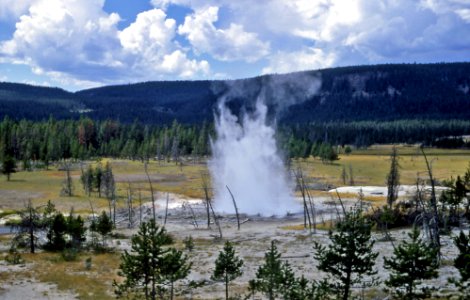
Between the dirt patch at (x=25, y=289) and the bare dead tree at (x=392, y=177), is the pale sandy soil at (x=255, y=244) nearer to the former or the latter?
the bare dead tree at (x=392, y=177)

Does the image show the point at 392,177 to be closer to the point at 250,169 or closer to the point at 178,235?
the point at 178,235

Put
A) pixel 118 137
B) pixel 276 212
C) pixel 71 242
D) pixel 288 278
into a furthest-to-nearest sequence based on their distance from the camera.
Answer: pixel 118 137 < pixel 276 212 < pixel 71 242 < pixel 288 278

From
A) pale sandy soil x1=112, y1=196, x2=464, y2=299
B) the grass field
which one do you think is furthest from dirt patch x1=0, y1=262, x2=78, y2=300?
the grass field

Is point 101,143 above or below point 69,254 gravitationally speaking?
above

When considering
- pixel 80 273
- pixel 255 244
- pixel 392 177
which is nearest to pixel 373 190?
pixel 392 177

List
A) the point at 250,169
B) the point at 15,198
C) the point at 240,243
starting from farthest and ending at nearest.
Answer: the point at 250,169 → the point at 15,198 → the point at 240,243

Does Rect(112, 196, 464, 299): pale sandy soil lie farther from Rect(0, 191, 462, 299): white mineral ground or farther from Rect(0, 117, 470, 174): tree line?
Rect(0, 117, 470, 174): tree line

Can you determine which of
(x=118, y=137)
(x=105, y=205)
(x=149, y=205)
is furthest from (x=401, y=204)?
(x=118, y=137)

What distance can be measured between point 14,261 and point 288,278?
30.8 m

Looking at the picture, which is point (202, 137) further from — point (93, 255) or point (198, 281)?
point (198, 281)

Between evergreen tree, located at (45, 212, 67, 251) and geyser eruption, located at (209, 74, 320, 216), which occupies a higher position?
geyser eruption, located at (209, 74, 320, 216)

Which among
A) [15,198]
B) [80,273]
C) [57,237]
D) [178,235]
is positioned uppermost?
[15,198]

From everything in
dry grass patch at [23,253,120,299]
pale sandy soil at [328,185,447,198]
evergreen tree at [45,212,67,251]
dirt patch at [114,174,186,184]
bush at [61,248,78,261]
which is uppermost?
dirt patch at [114,174,186,184]

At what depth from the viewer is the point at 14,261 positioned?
48.4 metres
